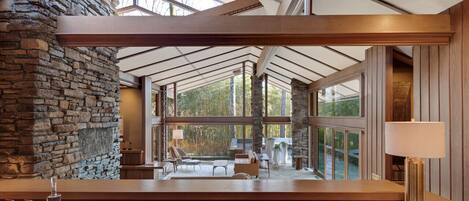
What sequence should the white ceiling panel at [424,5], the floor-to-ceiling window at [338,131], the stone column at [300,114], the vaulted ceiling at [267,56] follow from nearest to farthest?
the white ceiling panel at [424,5]
the vaulted ceiling at [267,56]
the floor-to-ceiling window at [338,131]
the stone column at [300,114]

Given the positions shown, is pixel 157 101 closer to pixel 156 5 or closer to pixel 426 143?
pixel 156 5

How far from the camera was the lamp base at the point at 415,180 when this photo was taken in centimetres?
253

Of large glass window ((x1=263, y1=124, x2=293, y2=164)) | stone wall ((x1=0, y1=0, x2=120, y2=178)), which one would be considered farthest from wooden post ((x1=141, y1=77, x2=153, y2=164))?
stone wall ((x1=0, y1=0, x2=120, y2=178))

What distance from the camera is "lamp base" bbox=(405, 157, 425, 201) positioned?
2529 millimetres

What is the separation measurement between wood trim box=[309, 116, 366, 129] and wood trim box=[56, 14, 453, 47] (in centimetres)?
339

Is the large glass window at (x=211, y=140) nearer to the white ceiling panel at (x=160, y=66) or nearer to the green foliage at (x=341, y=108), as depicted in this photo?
the green foliage at (x=341, y=108)

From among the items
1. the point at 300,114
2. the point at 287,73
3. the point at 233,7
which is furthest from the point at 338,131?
the point at 233,7

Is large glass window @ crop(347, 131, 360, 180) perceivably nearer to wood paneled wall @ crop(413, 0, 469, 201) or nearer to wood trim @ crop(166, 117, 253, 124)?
wood paneled wall @ crop(413, 0, 469, 201)

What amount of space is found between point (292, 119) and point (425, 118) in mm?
8481

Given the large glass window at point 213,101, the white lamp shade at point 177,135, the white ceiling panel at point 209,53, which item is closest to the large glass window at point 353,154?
the white ceiling panel at point 209,53

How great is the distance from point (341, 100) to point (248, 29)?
5.56 m

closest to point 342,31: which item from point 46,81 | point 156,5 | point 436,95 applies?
point 436,95

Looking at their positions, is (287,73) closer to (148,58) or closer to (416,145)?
(148,58)

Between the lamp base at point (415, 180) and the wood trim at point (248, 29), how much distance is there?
1422 mm
